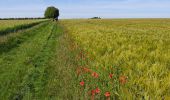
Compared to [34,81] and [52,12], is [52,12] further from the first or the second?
[34,81]

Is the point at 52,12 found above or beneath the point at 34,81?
beneath

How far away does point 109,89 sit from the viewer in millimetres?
5984

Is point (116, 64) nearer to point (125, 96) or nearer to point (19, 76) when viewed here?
point (125, 96)

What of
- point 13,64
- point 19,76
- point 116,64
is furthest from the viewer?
point 13,64

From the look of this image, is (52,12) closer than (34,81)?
No

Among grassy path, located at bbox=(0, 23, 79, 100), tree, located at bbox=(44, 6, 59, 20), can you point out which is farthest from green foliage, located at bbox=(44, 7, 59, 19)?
grassy path, located at bbox=(0, 23, 79, 100)

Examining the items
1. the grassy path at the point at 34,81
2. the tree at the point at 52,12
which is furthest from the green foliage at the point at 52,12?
the grassy path at the point at 34,81

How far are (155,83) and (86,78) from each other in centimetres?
247

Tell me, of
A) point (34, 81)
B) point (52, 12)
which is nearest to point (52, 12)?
point (52, 12)

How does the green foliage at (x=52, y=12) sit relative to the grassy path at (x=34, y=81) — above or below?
below

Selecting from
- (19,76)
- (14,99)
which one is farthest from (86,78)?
(19,76)

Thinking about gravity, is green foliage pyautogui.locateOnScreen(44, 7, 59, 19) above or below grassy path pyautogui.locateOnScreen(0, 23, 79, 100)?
below

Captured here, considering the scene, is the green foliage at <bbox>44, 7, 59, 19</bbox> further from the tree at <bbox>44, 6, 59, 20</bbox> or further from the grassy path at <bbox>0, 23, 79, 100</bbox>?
the grassy path at <bbox>0, 23, 79, 100</bbox>

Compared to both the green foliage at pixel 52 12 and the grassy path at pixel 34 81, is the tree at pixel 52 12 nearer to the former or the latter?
the green foliage at pixel 52 12
